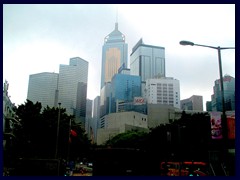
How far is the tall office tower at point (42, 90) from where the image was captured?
166 meters

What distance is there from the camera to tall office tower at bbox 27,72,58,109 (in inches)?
6531

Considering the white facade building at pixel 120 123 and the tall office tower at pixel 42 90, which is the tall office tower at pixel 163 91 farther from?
the tall office tower at pixel 42 90

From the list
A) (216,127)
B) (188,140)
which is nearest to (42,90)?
(188,140)

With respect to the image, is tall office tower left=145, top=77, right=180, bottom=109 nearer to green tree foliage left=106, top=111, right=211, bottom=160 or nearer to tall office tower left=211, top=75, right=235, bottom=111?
tall office tower left=211, top=75, right=235, bottom=111

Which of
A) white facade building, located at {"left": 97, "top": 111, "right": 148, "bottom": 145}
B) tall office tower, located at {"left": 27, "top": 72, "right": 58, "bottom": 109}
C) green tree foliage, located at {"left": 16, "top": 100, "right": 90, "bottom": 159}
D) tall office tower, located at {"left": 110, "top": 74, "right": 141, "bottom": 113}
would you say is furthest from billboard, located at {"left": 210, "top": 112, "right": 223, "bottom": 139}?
tall office tower, located at {"left": 110, "top": 74, "right": 141, "bottom": 113}

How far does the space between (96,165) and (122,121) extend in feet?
370

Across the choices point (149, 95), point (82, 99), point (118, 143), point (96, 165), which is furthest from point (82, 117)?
point (96, 165)

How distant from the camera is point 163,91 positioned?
189 metres

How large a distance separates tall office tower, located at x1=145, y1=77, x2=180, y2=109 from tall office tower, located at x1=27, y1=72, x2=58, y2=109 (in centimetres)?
5858

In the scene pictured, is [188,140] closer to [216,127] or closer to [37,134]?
[37,134]

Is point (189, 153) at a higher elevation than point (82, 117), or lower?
lower

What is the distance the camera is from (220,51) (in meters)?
14.8

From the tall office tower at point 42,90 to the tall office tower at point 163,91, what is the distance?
5858 cm

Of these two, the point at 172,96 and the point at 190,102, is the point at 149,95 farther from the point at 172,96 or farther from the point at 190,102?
the point at 190,102
